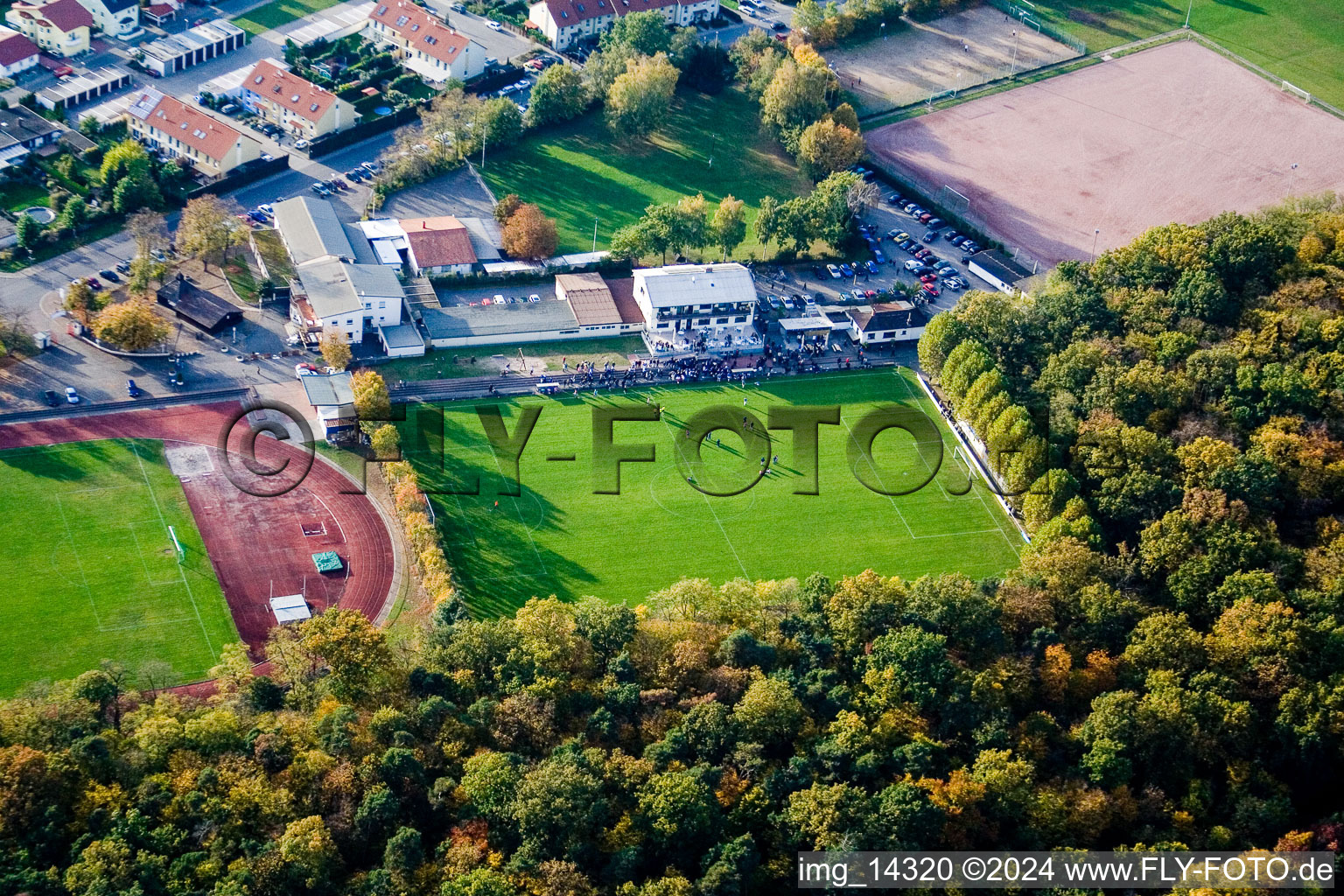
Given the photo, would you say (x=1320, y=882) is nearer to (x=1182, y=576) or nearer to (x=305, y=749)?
(x=1182, y=576)

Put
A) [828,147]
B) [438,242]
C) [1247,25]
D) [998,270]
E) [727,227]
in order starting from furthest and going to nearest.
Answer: [1247,25], [828,147], [998,270], [727,227], [438,242]

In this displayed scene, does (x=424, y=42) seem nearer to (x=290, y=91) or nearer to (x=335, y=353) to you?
(x=290, y=91)

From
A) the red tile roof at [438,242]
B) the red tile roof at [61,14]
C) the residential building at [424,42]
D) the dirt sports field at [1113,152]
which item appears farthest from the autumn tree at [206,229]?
the dirt sports field at [1113,152]

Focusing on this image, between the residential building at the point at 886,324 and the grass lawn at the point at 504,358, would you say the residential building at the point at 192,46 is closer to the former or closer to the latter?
the grass lawn at the point at 504,358

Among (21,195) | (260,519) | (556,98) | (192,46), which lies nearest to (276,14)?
(192,46)

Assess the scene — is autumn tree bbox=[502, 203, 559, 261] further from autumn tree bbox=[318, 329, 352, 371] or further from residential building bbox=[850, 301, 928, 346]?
residential building bbox=[850, 301, 928, 346]
